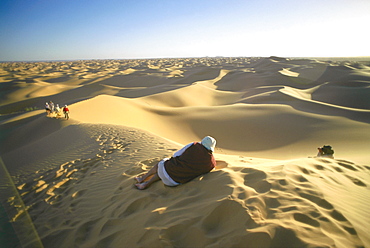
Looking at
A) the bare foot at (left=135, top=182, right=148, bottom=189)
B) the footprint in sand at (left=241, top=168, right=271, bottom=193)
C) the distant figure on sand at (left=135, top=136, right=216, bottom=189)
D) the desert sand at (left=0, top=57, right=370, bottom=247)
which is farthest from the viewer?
the bare foot at (left=135, top=182, right=148, bottom=189)

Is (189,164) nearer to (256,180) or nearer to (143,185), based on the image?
(143,185)

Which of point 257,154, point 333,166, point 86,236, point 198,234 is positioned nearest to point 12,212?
point 86,236

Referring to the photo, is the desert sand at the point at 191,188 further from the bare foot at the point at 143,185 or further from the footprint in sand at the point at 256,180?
the bare foot at the point at 143,185

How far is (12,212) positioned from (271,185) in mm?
4291

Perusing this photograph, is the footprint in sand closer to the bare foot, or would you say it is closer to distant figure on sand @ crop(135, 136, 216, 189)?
distant figure on sand @ crop(135, 136, 216, 189)

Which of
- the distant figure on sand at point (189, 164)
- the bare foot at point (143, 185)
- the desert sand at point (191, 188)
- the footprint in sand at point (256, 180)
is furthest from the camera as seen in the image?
the bare foot at point (143, 185)

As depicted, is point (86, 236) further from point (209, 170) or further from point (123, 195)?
point (209, 170)

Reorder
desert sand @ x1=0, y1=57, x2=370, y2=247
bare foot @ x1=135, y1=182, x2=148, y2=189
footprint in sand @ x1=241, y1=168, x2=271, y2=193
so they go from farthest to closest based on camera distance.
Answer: bare foot @ x1=135, y1=182, x2=148, y2=189, footprint in sand @ x1=241, y1=168, x2=271, y2=193, desert sand @ x1=0, y1=57, x2=370, y2=247

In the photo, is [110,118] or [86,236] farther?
[110,118]

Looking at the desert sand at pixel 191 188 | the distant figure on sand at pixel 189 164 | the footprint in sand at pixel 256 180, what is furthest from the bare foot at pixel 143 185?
the footprint in sand at pixel 256 180

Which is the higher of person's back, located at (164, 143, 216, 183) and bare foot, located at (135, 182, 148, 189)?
person's back, located at (164, 143, 216, 183)

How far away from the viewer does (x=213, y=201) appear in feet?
7.90

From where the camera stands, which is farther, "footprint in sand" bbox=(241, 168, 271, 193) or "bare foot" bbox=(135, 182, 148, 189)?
"bare foot" bbox=(135, 182, 148, 189)

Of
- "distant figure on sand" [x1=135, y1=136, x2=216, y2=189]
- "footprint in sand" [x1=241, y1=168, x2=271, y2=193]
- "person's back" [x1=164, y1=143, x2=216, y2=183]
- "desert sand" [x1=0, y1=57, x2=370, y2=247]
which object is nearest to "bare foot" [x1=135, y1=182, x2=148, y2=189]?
"desert sand" [x1=0, y1=57, x2=370, y2=247]
